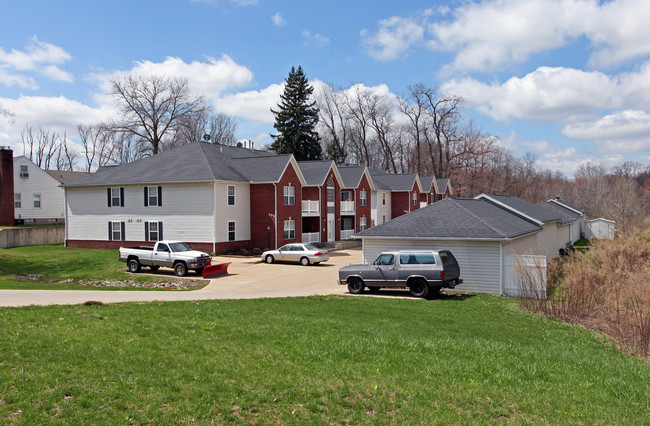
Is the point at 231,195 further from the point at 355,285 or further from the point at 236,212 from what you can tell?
the point at 355,285

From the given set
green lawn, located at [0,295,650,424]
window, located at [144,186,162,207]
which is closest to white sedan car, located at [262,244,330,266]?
window, located at [144,186,162,207]

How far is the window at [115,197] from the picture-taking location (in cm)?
3988

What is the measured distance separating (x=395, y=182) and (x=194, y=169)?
31.5 m

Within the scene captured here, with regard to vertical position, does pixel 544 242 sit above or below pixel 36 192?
below

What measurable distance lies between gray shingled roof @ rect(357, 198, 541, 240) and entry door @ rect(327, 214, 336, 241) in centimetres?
2007

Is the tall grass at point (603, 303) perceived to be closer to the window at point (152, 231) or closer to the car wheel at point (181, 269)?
the car wheel at point (181, 269)

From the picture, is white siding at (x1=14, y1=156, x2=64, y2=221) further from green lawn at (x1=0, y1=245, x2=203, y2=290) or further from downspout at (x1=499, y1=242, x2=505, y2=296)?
downspout at (x1=499, y1=242, x2=505, y2=296)

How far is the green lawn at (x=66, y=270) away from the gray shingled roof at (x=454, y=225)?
11.8 metres

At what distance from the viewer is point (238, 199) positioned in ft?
128

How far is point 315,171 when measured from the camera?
155 feet

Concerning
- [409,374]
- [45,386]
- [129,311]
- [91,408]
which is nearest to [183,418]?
[91,408]

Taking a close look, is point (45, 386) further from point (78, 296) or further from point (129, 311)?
point (78, 296)

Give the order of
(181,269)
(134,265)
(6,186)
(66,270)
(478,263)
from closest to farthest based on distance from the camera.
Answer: (478,263) → (181,269) → (134,265) → (66,270) → (6,186)

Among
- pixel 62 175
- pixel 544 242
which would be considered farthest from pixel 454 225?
pixel 62 175
